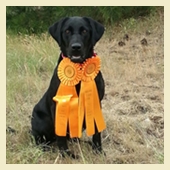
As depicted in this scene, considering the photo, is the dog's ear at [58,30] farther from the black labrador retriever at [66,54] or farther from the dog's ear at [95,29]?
the dog's ear at [95,29]

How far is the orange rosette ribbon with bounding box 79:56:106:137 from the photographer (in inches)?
161

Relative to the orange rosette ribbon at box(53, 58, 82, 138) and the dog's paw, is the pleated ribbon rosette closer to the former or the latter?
the orange rosette ribbon at box(53, 58, 82, 138)

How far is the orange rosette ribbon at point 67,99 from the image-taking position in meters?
4.07

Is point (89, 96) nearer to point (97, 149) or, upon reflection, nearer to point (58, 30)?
point (97, 149)

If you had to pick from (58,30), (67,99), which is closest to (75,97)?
(67,99)

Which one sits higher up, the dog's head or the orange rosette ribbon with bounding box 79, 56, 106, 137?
the dog's head

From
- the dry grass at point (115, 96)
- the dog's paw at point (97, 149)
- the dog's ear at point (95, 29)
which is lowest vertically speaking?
the dog's paw at point (97, 149)

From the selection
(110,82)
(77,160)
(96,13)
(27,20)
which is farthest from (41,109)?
(27,20)

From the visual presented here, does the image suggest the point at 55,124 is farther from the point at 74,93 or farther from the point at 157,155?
the point at 157,155

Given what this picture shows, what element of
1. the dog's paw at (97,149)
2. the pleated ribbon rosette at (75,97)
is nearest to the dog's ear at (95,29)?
the pleated ribbon rosette at (75,97)

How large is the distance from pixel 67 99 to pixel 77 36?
61cm

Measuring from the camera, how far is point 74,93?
414cm

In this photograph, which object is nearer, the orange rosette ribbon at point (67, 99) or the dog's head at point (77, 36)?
the dog's head at point (77, 36)

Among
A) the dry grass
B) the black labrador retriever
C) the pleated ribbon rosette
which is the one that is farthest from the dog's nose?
the dry grass
